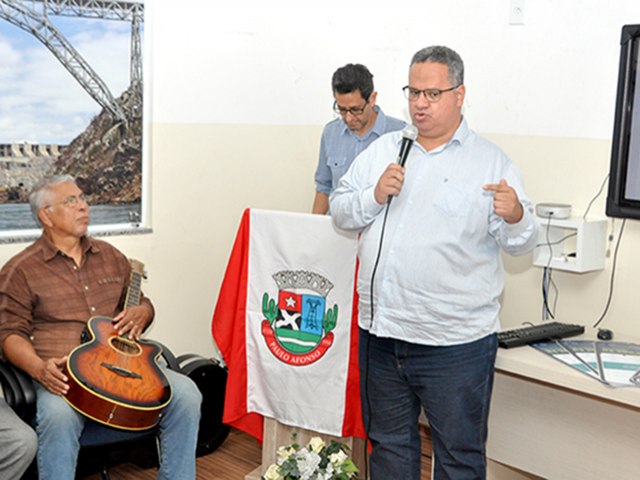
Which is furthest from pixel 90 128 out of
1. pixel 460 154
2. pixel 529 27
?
pixel 529 27

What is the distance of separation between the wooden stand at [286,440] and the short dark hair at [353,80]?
4.21 ft

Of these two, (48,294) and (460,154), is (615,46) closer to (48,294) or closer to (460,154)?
(460,154)

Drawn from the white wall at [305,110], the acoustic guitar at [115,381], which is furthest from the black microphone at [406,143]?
the white wall at [305,110]

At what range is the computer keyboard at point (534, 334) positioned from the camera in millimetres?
2685

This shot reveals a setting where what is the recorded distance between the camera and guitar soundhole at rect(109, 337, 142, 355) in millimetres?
2818

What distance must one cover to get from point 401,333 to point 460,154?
54cm

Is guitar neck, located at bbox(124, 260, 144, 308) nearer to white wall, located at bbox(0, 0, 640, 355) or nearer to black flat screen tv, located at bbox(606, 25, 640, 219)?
white wall, located at bbox(0, 0, 640, 355)

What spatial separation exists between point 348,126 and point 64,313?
131 centimetres

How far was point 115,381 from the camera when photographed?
2.65 m

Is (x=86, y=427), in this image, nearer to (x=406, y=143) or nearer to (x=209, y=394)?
(x=209, y=394)

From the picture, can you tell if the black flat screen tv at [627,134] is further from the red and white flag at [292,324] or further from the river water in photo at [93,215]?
the river water in photo at [93,215]

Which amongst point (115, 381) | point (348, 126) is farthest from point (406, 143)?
point (115, 381)

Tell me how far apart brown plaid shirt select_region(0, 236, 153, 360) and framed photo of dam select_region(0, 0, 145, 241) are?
1.00ft

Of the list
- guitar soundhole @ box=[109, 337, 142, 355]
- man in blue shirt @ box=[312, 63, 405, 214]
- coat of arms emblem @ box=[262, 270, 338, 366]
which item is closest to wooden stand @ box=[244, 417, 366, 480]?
coat of arms emblem @ box=[262, 270, 338, 366]
